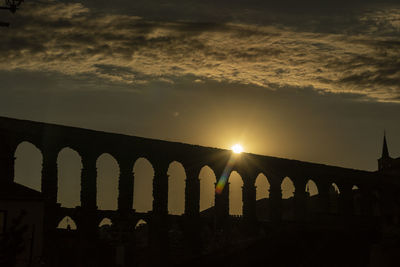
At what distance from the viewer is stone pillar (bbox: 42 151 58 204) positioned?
48.4m

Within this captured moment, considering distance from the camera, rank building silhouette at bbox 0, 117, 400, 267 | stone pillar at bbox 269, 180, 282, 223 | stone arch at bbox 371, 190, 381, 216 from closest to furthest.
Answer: building silhouette at bbox 0, 117, 400, 267, stone pillar at bbox 269, 180, 282, 223, stone arch at bbox 371, 190, 381, 216

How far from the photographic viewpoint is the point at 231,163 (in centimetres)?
6312

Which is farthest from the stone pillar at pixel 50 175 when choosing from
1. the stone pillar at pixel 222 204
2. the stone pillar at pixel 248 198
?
the stone pillar at pixel 248 198

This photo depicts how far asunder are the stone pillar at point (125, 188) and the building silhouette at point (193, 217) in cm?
7

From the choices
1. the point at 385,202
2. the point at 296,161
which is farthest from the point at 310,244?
the point at 385,202

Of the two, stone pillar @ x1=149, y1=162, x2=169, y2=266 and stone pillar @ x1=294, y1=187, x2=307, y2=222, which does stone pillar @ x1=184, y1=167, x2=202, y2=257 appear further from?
stone pillar @ x1=294, y1=187, x2=307, y2=222

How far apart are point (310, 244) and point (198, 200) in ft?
85.1

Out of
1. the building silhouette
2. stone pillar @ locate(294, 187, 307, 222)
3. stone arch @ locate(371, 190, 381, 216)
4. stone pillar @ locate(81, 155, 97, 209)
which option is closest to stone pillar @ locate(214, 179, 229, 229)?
the building silhouette

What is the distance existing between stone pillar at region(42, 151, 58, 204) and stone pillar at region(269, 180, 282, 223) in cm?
2284

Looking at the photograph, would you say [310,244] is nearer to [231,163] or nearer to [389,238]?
[389,238]

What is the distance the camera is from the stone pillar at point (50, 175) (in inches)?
1906

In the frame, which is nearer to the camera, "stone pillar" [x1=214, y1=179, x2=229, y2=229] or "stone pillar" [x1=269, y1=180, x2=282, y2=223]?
"stone pillar" [x1=214, y1=179, x2=229, y2=229]

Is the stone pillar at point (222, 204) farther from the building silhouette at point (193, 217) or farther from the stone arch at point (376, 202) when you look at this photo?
the stone arch at point (376, 202)

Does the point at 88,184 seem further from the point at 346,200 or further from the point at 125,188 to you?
the point at 346,200
